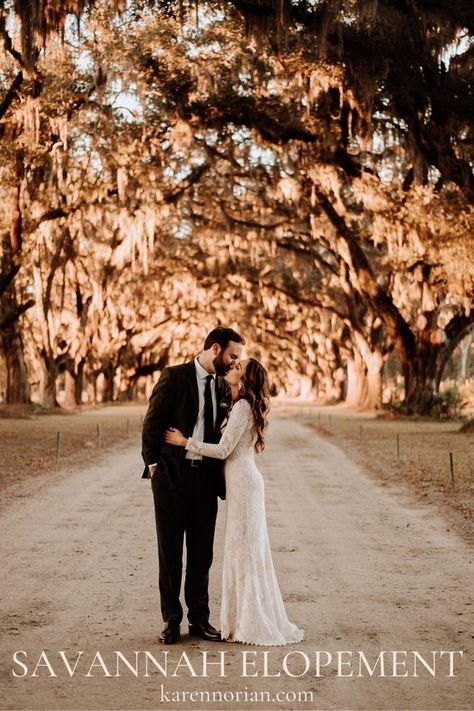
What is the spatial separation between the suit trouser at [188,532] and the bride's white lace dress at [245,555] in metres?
0.15

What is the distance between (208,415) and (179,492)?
510 mm

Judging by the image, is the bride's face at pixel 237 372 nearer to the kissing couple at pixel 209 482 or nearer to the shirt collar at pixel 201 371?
the kissing couple at pixel 209 482

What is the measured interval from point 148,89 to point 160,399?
1818 centimetres

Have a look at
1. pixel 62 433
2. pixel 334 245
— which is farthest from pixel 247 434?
pixel 334 245

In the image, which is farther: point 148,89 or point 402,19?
point 148,89

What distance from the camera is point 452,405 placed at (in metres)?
33.6

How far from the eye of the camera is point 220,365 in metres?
5.55

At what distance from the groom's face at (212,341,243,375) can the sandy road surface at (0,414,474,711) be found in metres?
1.58

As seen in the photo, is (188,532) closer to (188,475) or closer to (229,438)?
(188,475)

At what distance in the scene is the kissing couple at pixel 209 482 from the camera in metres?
5.41

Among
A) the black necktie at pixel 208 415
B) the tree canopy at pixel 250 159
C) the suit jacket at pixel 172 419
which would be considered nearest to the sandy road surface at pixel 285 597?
the suit jacket at pixel 172 419

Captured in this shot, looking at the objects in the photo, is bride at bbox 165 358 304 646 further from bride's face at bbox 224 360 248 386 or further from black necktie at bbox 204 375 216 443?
black necktie at bbox 204 375 216 443

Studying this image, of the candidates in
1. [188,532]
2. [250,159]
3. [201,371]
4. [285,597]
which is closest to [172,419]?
[201,371]

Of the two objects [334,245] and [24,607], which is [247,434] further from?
[334,245]
